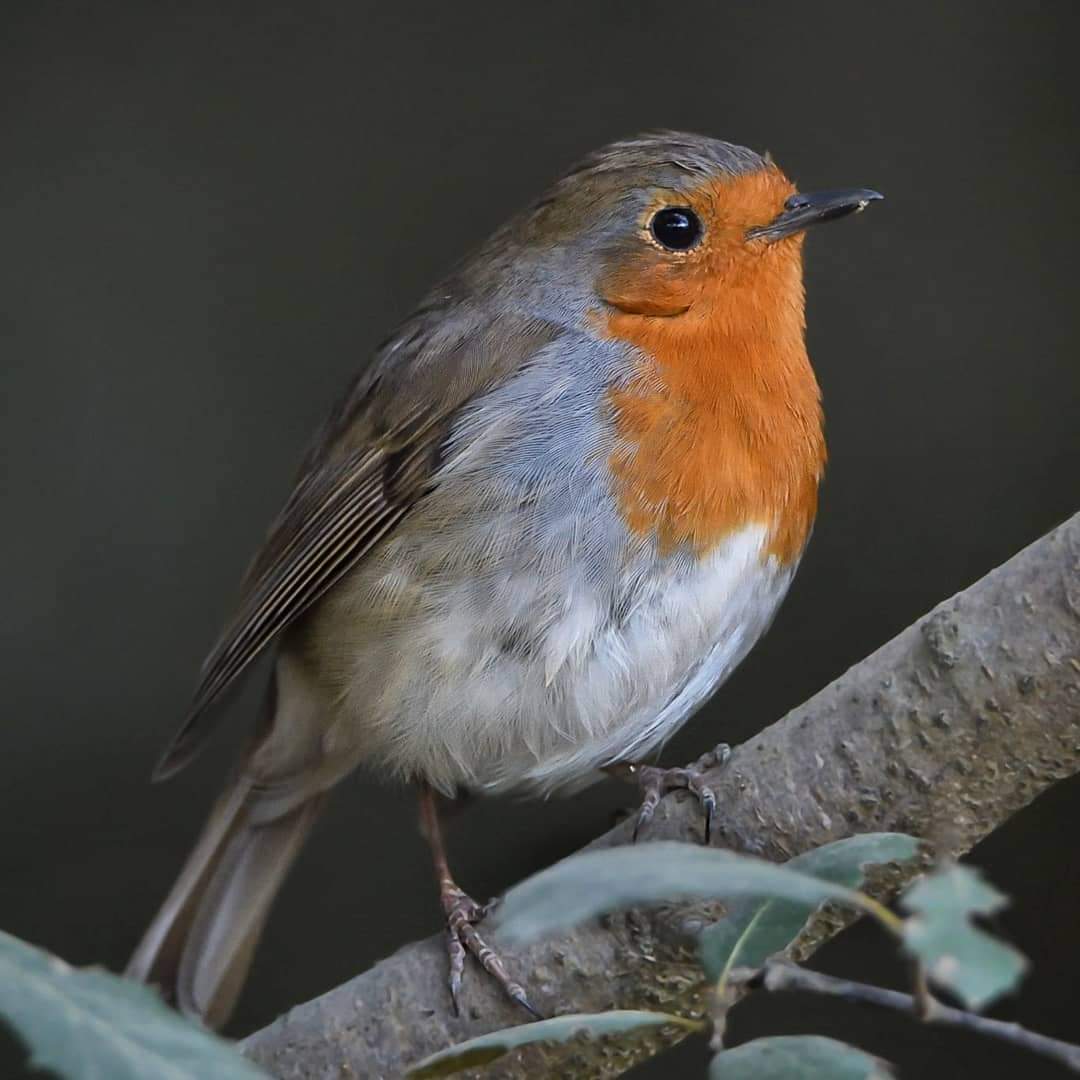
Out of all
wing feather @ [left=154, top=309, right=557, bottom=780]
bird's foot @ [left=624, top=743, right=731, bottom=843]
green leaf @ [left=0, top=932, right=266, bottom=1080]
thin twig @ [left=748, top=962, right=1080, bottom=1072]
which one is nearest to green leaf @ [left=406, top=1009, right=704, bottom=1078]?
thin twig @ [left=748, top=962, right=1080, bottom=1072]

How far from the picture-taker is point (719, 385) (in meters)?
2.31

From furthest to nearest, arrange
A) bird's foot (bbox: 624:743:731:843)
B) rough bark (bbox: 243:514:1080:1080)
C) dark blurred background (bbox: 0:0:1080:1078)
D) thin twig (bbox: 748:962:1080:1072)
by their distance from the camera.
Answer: dark blurred background (bbox: 0:0:1080:1078) → bird's foot (bbox: 624:743:731:843) → rough bark (bbox: 243:514:1080:1080) → thin twig (bbox: 748:962:1080:1072)

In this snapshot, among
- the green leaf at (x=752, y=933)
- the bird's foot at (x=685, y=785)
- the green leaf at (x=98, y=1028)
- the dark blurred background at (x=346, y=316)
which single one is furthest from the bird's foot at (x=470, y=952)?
the dark blurred background at (x=346, y=316)

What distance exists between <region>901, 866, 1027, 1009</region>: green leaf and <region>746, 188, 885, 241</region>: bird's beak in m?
1.69

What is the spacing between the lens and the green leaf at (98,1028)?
83cm

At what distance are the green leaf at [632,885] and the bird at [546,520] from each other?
1.00m

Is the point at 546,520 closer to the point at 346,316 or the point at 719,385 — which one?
the point at 719,385

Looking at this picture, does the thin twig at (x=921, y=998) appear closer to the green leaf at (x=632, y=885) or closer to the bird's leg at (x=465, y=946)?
the green leaf at (x=632, y=885)

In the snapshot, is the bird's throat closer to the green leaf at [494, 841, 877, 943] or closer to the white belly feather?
the white belly feather

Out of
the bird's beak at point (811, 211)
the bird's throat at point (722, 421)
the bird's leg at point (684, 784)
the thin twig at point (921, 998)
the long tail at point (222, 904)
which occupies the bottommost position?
the long tail at point (222, 904)

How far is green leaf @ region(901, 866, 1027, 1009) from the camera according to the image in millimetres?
786

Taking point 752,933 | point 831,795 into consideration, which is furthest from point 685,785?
point 752,933

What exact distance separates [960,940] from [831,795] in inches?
38.5

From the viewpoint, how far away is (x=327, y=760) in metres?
2.75
